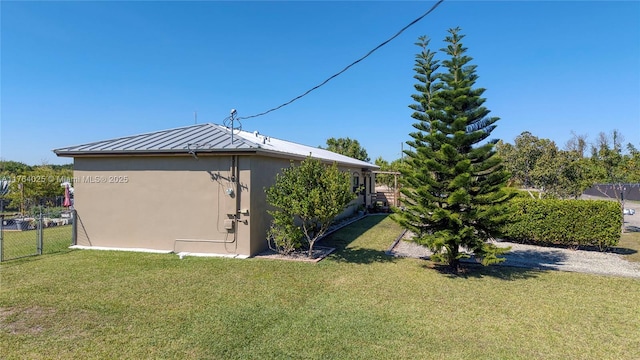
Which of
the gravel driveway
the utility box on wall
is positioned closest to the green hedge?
the gravel driveway

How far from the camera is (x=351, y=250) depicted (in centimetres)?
929

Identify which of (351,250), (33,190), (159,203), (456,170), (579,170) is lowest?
(351,250)

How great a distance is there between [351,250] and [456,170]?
12.7ft

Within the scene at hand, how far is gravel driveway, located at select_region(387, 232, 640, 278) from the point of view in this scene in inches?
291

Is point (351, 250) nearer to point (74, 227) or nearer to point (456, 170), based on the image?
point (456, 170)

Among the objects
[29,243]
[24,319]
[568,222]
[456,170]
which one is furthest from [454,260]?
[29,243]

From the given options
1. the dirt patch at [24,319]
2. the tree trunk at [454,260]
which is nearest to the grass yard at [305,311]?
the dirt patch at [24,319]

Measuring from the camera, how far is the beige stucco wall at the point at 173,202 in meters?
8.36

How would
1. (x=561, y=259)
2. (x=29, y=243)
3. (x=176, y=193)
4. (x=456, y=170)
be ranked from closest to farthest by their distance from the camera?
1. (x=456, y=170)
2. (x=561, y=259)
3. (x=176, y=193)
4. (x=29, y=243)

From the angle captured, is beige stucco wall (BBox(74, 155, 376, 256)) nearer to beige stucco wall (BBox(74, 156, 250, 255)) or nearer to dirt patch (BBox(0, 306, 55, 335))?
beige stucco wall (BBox(74, 156, 250, 255))

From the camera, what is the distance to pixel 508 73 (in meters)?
13.0

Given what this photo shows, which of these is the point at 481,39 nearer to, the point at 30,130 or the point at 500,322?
the point at 500,322

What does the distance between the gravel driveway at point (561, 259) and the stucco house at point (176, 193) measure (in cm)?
363

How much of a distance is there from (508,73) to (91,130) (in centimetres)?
2142
